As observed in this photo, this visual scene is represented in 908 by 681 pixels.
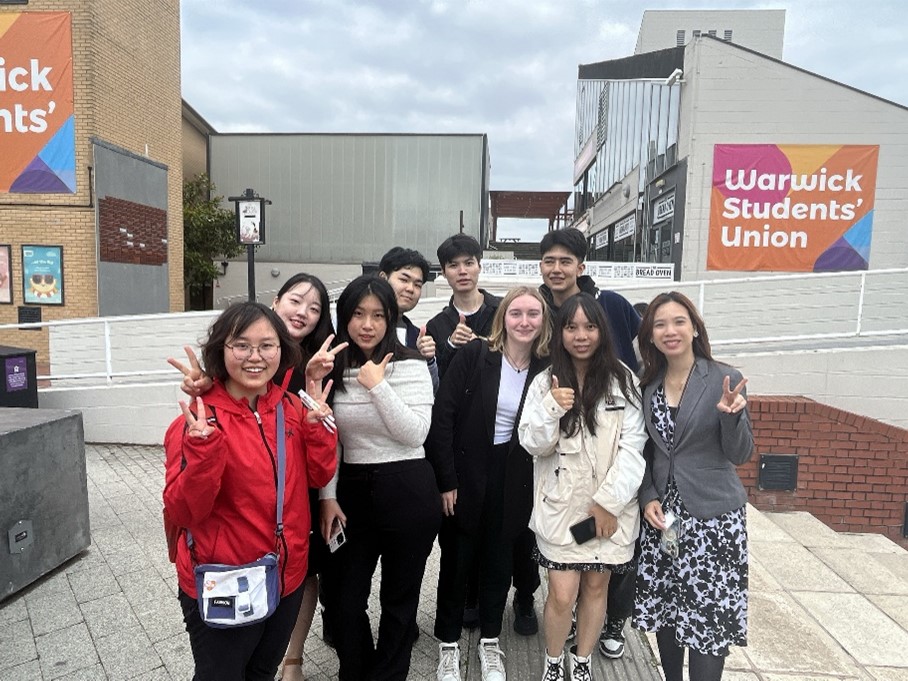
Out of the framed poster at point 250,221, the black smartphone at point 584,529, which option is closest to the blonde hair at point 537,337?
the black smartphone at point 584,529

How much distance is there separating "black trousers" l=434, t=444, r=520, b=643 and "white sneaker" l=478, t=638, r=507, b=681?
4 cm

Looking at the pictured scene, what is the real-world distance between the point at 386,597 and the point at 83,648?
5.51ft

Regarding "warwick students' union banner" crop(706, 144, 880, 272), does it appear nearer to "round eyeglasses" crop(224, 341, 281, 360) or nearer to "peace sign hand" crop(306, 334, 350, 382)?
"peace sign hand" crop(306, 334, 350, 382)

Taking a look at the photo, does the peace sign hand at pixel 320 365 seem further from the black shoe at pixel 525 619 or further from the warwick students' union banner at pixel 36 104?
the warwick students' union banner at pixel 36 104

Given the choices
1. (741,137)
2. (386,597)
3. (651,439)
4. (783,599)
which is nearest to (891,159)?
(741,137)

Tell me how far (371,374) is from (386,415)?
0.17 metres

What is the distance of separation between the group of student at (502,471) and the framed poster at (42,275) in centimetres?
1070

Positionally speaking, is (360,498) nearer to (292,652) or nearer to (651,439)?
(292,652)

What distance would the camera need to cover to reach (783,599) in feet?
11.4

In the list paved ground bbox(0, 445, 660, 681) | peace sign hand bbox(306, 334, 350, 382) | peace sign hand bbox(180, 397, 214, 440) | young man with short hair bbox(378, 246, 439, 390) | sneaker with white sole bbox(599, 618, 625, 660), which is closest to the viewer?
peace sign hand bbox(180, 397, 214, 440)

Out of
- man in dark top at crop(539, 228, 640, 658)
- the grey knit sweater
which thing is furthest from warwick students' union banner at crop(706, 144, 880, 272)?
the grey knit sweater

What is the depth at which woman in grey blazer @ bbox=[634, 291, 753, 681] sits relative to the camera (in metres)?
2.18

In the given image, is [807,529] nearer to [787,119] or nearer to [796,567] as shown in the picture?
[796,567]

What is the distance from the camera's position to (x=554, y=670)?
2.48 meters
